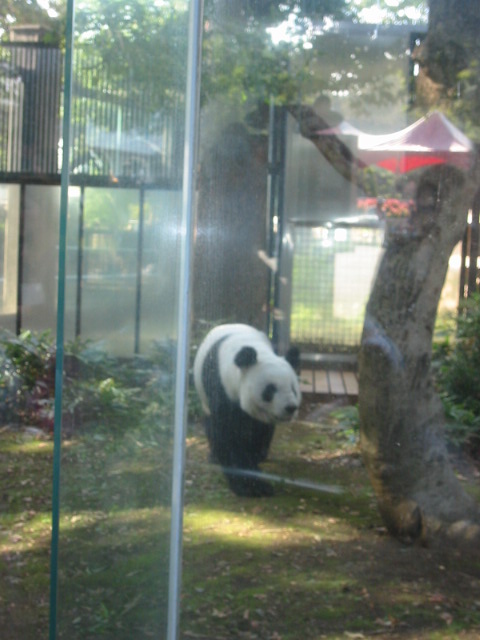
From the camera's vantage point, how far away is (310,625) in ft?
6.58

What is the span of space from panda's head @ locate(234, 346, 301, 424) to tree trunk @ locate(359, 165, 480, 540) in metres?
0.21

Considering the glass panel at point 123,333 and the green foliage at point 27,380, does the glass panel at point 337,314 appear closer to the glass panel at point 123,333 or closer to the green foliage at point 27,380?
the glass panel at point 123,333

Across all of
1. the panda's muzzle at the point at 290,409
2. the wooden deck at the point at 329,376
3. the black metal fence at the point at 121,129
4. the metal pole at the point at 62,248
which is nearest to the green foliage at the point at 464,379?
the wooden deck at the point at 329,376

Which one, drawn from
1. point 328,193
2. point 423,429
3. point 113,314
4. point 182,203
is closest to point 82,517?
point 113,314

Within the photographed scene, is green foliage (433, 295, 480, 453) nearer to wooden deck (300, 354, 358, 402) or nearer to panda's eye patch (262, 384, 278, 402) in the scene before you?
wooden deck (300, 354, 358, 402)

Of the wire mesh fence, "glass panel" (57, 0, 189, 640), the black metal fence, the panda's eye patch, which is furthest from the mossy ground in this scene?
the black metal fence

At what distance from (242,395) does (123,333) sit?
46cm

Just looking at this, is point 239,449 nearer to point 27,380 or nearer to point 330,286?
point 330,286

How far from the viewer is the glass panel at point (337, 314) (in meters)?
1.99

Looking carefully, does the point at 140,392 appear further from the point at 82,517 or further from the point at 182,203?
the point at 182,203

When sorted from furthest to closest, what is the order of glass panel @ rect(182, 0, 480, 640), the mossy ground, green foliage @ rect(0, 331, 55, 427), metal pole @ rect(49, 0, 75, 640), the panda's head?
green foliage @ rect(0, 331, 55, 427)
the panda's head
glass panel @ rect(182, 0, 480, 640)
the mossy ground
metal pole @ rect(49, 0, 75, 640)

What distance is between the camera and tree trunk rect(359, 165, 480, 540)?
2037 millimetres

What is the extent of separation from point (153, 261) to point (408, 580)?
3.67ft

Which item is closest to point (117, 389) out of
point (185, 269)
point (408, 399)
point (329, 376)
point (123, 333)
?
point (123, 333)
